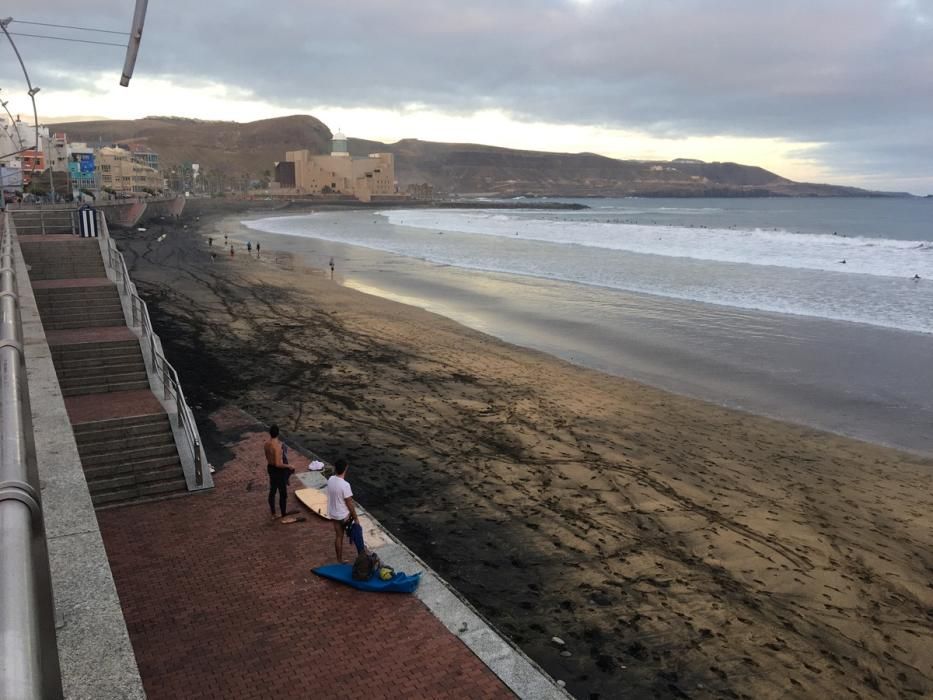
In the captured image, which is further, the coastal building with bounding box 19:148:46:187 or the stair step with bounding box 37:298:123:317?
the coastal building with bounding box 19:148:46:187

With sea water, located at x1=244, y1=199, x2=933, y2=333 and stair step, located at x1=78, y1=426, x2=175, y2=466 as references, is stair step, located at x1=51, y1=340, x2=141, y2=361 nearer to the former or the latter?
stair step, located at x1=78, y1=426, x2=175, y2=466

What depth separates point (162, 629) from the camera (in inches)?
275

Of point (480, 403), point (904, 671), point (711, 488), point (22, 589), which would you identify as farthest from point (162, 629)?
point (480, 403)

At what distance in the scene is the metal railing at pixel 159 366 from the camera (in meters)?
10.4

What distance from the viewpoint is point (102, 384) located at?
1269 cm

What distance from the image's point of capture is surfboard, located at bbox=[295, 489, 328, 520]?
9.66 meters

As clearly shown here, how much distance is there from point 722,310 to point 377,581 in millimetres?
24346

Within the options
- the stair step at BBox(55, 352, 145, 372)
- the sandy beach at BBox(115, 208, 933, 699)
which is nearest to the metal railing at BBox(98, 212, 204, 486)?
the stair step at BBox(55, 352, 145, 372)

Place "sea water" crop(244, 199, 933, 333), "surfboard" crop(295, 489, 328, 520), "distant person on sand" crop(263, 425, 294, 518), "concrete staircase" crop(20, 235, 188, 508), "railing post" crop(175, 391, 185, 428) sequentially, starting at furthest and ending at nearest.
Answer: "sea water" crop(244, 199, 933, 333) → "railing post" crop(175, 391, 185, 428) → "concrete staircase" crop(20, 235, 188, 508) → "surfboard" crop(295, 489, 328, 520) → "distant person on sand" crop(263, 425, 294, 518)

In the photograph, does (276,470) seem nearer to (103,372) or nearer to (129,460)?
(129,460)

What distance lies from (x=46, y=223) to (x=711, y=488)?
86.7ft

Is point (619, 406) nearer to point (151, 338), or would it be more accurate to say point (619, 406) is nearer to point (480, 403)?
point (480, 403)

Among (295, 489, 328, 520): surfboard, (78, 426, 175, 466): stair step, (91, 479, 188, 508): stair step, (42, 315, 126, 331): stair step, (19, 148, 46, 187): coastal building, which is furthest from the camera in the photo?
(19, 148, 46, 187): coastal building

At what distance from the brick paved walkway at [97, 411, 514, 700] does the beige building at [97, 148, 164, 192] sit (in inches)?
5039
